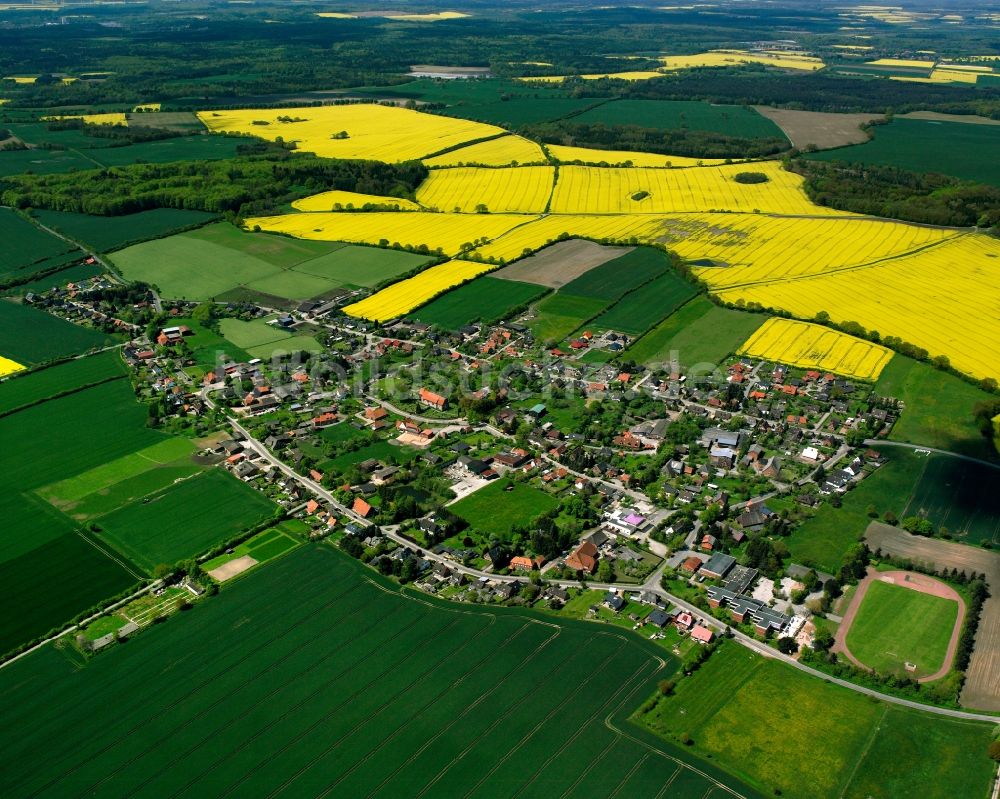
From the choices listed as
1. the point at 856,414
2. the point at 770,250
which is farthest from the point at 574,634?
the point at 770,250

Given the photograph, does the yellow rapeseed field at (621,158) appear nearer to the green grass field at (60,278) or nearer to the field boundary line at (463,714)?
the green grass field at (60,278)

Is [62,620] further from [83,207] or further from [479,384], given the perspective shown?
[83,207]

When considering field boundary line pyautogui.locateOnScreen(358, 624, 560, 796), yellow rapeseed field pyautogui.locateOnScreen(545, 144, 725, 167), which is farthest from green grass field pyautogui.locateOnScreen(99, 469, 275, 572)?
yellow rapeseed field pyautogui.locateOnScreen(545, 144, 725, 167)

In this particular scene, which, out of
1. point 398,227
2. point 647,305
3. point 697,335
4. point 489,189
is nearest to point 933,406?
point 697,335

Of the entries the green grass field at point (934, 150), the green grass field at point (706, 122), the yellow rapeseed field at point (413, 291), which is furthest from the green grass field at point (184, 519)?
the green grass field at point (706, 122)

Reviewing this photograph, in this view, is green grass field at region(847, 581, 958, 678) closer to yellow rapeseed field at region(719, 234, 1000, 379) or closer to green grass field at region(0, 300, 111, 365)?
yellow rapeseed field at region(719, 234, 1000, 379)
